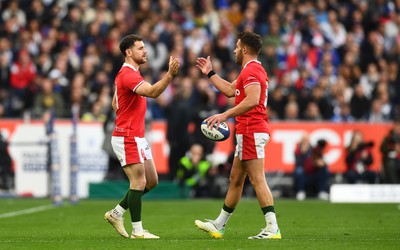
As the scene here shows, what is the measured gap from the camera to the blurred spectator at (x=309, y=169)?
25.6 m

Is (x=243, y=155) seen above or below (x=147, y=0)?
below

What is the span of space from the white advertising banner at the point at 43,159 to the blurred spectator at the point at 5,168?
227 mm

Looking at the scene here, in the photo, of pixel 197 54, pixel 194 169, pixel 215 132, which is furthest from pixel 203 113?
pixel 215 132

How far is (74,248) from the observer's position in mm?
12477

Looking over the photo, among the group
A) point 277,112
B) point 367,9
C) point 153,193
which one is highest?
point 367,9

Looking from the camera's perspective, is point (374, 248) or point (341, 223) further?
point (341, 223)

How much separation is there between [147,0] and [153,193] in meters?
7.23

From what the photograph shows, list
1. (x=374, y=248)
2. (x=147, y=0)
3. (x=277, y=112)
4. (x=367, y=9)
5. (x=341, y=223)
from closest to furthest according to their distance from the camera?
(x=374, y=248)
(x=341, y=223)
(x=277, y=112)
(x=147, y=0)
(x=367, y=9)

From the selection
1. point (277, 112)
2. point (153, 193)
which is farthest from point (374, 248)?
point (277, 112)

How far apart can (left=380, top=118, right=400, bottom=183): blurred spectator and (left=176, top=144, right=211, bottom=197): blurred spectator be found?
4.05 metres

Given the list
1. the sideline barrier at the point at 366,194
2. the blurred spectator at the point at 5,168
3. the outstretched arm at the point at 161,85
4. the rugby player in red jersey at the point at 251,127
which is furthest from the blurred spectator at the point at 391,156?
the outstretched arm at the point at 161,85

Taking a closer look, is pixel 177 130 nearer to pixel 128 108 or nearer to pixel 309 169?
pixel 309 169

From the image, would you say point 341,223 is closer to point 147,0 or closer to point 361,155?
point 361,155

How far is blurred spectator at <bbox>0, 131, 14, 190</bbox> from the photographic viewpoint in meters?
25.8
